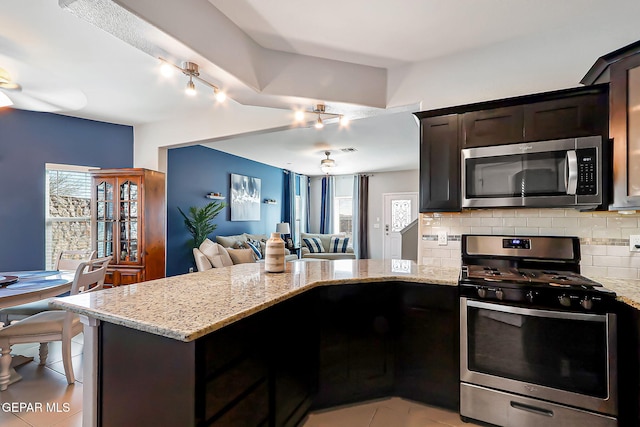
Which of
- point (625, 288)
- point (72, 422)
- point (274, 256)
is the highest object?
point (274, 256)

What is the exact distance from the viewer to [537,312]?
68.9 inches

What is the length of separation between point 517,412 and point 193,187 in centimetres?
507

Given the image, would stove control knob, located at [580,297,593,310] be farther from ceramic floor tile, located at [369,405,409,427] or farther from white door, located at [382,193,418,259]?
white door, located at [382,193,418,259]

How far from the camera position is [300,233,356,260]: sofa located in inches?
281

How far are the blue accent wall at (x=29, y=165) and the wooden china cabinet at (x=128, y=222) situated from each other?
51 centimetres

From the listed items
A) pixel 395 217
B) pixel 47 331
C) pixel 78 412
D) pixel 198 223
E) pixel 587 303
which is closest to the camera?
pixel 587 303

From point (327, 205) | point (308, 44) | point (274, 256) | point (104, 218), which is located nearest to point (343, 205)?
point (327, 205)

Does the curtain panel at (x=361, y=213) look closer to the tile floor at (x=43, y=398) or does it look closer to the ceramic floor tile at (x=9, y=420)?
the tile floor at (x=43, y=398)

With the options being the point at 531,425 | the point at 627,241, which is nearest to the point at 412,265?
the point at 531,425

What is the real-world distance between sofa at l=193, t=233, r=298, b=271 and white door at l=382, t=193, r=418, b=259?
3065 millimetres

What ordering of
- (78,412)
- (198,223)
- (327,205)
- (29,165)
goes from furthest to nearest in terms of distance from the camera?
(327,205) → (198,223) → (29,165) → (78,412)

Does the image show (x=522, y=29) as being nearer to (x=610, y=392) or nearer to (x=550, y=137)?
(x=550, y=137)

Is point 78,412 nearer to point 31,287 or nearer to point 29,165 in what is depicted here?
point 31,287

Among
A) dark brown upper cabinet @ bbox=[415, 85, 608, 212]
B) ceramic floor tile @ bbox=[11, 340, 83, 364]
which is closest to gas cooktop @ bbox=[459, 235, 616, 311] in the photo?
dark brown upper cabinet @ bbox=[415, 85, 608, 212]
